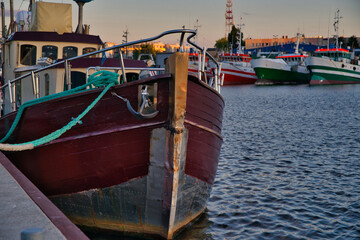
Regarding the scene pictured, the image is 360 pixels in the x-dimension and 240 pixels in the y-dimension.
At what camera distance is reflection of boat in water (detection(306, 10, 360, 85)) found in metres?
72.9

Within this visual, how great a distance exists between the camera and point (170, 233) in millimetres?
7074

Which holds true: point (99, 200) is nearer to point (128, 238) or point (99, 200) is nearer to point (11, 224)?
point (128, 238)

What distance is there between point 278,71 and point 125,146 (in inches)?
3060

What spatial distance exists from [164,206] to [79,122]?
1.94m

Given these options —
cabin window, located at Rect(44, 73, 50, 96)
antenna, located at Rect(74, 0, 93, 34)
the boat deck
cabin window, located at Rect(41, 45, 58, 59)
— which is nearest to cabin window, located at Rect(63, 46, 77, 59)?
cabin window, located at Rect(41, 45, 58, 59)

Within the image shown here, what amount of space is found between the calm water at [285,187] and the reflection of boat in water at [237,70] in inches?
2353

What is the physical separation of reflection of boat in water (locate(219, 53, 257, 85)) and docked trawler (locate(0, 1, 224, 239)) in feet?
239

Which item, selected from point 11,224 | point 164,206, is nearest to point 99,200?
point 164,206

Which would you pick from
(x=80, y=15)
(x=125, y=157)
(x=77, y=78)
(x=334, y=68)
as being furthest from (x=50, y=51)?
(x=334, y=68)

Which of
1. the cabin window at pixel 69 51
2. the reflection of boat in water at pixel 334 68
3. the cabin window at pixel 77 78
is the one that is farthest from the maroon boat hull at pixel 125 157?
the reflection of boat in water at pixel 334 68

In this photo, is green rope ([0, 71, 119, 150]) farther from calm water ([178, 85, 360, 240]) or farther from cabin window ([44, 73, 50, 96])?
calm water ([178, 85, 360, 240])

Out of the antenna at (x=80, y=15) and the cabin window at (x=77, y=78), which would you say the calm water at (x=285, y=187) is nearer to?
the cabin window at (x=77, y=78)

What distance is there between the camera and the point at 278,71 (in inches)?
3196

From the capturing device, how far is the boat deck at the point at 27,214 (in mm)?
4277
